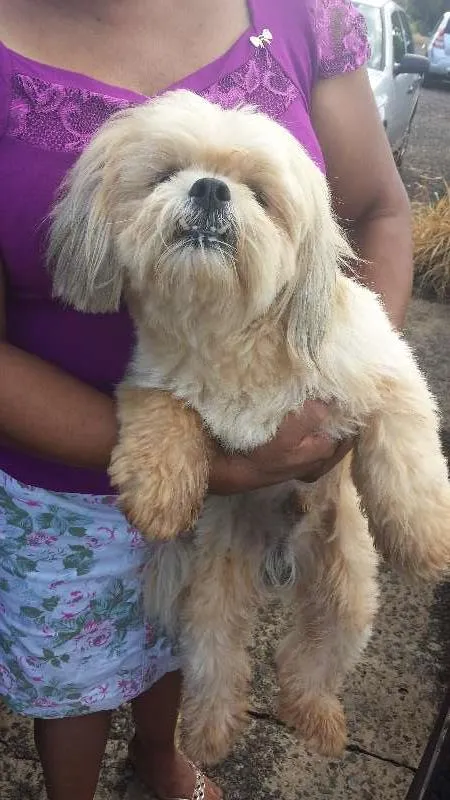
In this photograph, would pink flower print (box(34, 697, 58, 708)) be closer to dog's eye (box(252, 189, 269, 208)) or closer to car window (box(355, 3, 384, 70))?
dog's eye (box(252, 189, 269, 208))

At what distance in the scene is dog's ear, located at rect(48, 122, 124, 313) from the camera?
1.26m

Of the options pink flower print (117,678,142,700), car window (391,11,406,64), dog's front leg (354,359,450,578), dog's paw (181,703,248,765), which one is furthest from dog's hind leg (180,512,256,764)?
car window (391,11,406,64)

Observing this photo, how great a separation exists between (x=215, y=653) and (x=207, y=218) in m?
0.96

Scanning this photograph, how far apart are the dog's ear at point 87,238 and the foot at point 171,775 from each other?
1.35 meters

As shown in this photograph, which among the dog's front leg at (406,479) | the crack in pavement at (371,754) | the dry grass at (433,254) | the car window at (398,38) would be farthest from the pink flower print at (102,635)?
the car window at (398,38)

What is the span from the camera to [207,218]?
1196mm

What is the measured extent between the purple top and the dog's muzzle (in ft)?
0.88

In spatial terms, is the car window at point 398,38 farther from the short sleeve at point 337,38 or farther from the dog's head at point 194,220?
the dog's head at point 194,220

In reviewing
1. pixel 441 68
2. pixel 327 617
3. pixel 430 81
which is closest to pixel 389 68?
pixel 327 617

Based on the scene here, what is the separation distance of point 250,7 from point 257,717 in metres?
1.92

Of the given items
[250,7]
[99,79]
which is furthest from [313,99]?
[99,79]

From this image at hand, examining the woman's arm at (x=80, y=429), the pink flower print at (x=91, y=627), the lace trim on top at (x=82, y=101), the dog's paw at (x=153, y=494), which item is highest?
the lace trim on top at (x=82, y=101)

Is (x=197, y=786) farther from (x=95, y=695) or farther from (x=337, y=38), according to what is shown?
(x=337, y=38)

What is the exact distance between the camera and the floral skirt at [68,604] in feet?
5.06
